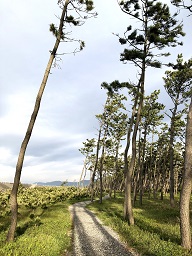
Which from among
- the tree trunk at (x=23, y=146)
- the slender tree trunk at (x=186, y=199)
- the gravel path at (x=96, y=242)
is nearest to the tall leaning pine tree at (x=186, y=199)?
the slender tree trunk at (x=186, y=199)

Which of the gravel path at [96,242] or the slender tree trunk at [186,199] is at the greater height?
the slender tree trunk at [186,199]

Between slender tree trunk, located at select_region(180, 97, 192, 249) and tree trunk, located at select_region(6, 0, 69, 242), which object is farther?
tree trunk, located at select_region(6, 0, 69, 242)

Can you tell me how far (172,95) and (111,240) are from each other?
735 inches

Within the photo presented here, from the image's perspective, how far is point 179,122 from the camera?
27125mm

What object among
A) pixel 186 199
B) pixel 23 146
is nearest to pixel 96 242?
pixel 186 199

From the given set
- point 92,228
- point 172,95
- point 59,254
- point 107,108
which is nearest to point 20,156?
point 59,254

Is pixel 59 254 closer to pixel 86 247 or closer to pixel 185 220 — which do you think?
pixel 86 247

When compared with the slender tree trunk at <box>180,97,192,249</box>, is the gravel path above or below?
below

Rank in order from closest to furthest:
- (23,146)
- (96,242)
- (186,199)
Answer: (186,199) < (23,146) < (96,242)

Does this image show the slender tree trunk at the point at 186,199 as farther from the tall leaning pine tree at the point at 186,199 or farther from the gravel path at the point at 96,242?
the gravel path at the point at 96,242

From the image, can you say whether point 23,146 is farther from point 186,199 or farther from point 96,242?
point 186,199

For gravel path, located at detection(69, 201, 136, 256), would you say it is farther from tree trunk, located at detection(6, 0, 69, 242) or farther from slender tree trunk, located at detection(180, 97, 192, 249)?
tree trunk, located at detection(6, 0, 69, 242)

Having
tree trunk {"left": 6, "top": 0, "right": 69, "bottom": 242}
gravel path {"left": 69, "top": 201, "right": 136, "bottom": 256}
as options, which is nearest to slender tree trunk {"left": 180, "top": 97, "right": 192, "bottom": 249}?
gravel path {"left": 69, "top": 201, "right": 136, "bottom": 256}

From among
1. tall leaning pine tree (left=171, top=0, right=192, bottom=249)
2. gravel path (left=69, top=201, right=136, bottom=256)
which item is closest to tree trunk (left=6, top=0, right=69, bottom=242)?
gravel path (left=69, top=201, right=136, bottom=256)
